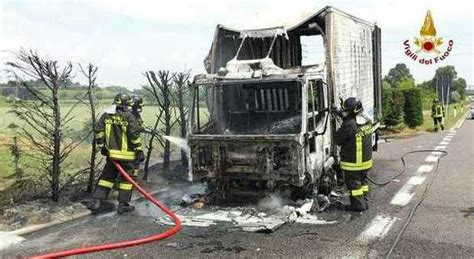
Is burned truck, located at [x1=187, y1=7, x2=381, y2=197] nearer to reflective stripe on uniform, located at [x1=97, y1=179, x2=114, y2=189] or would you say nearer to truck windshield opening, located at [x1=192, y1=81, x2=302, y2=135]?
truck windshield opening, located at [x1=192, y1=81, x2=302, y2=135]

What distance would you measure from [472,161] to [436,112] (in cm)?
970

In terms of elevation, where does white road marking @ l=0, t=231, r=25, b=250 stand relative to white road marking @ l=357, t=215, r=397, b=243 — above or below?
above

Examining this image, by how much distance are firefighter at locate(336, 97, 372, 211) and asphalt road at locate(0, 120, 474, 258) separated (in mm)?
354

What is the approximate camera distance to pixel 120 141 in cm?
733

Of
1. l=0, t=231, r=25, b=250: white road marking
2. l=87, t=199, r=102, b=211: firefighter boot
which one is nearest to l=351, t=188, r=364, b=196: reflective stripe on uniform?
l=87, t=199, r=102, b=211: firefighter boot

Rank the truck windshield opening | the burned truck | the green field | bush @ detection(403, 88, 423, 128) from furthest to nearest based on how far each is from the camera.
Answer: bush @ detection(403, 88, 423, 128)
the green field
the truck windshield opening
the burned truck

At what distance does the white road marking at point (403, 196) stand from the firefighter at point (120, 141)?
4039 mm

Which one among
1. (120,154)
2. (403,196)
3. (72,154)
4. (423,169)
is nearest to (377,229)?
(403,196)

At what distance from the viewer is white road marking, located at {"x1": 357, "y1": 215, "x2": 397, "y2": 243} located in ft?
19.0

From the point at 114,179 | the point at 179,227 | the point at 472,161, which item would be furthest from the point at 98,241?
the point at 472,161

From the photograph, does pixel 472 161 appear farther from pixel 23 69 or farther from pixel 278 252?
pixel 23 69

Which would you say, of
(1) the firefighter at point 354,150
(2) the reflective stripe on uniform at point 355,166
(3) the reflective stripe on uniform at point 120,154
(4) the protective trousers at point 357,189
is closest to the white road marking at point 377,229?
(4) the protective trousers at point 357,189

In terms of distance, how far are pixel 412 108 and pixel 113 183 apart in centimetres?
1902

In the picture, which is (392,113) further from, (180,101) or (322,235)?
(322,235)
